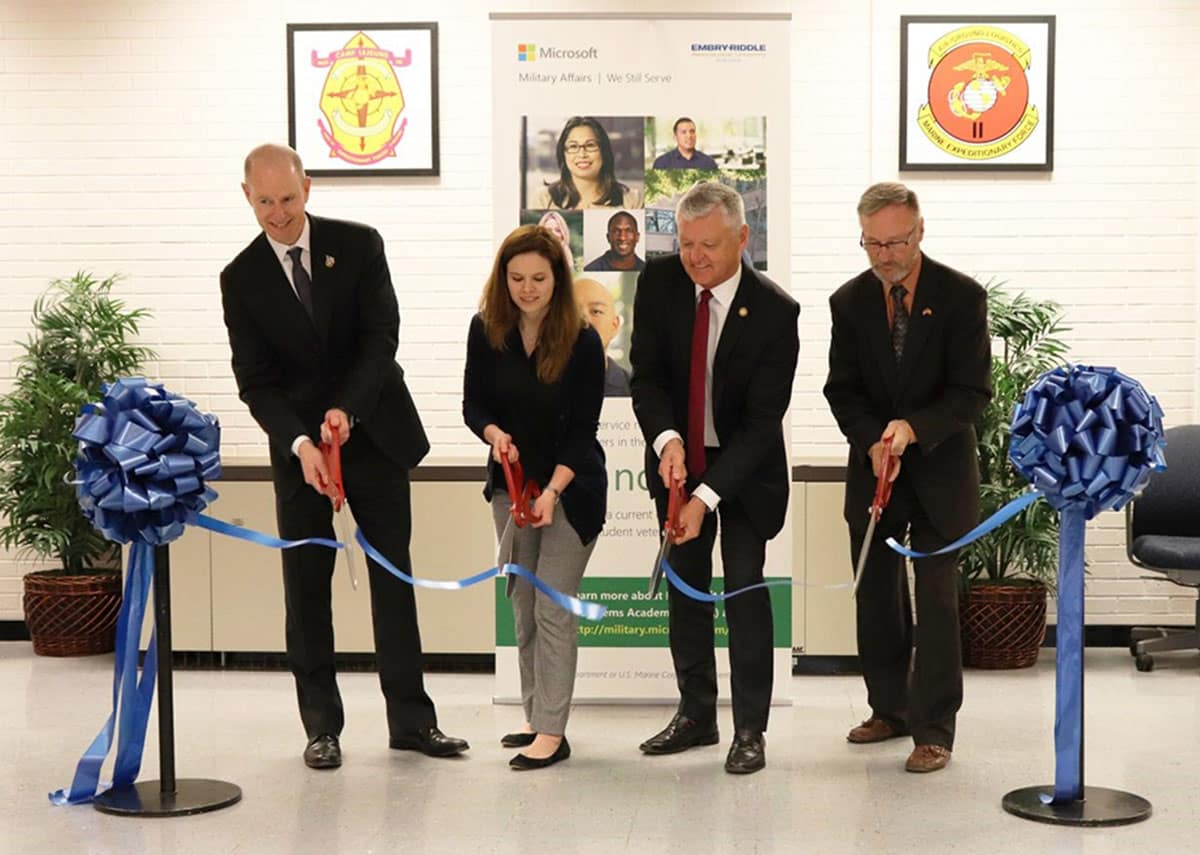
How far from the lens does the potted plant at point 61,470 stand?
21.6 feet

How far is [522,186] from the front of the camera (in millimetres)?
5305

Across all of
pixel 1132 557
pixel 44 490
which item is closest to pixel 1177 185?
pixel 1132 557

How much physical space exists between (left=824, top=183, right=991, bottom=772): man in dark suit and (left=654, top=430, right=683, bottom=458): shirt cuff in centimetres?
54

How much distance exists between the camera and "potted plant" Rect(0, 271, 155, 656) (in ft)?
21.6

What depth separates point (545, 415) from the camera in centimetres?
457

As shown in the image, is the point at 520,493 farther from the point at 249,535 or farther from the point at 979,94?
the point at 979,94

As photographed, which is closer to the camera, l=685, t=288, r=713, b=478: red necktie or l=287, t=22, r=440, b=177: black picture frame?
l=685, t=288, r=713, b=478: red necktie

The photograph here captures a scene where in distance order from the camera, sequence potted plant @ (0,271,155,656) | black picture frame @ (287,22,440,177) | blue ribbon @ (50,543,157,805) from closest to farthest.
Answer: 1. blue ribbon @ (50,543,157,805)
2. potted plant @ (0,271,155,656)
3. black picture frame @ (287,22,440,177)

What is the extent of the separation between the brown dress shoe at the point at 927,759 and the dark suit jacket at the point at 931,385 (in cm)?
61

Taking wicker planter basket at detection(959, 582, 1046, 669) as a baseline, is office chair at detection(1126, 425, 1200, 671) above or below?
above

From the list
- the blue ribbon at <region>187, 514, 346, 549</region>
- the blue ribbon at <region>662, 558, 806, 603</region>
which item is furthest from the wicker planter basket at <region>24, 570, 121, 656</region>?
the blue ribbon at <region>662, 558, 806, 603</region>

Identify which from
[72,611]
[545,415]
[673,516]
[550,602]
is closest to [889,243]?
[673,516]

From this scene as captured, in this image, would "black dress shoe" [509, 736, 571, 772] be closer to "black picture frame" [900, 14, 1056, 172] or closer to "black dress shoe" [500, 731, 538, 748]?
"black dress shoe" [500, 731, 538, 748]

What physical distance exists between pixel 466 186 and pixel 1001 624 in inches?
114
